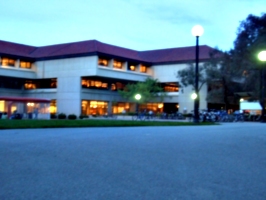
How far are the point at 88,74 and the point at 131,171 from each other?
58206mm

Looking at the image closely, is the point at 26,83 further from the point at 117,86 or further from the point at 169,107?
the point at 169,107

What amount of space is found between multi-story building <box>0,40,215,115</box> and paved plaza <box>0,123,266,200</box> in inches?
2145

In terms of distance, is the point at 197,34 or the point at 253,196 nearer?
the point at 253,196

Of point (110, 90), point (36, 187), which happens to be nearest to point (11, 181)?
point (36, 187)

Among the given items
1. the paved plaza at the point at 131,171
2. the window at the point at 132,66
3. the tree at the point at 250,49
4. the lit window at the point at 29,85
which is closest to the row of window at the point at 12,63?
the lit window at the point at 29,85

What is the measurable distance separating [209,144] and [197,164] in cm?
334

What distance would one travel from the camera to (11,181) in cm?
666

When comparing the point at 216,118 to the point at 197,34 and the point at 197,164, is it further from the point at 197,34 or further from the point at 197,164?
the point at 197,164

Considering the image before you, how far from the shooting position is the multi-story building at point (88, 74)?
219 ft

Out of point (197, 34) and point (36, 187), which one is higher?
point (197, 34)

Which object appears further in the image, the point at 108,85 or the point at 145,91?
the point at 108,85

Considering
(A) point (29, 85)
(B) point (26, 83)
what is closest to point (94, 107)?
(A) point (29, 85)

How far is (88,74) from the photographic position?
6512 cm

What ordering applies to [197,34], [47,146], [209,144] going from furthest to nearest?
1. [197,34]
2. [209,144]
3. [47,146]
